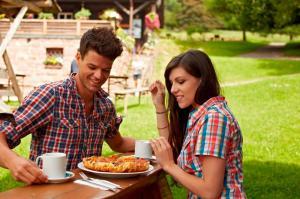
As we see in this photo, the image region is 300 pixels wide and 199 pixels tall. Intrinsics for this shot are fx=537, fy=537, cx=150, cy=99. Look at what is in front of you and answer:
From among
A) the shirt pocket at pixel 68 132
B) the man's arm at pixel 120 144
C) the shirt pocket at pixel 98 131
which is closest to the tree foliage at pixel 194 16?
the man's arm at pixel 120 144

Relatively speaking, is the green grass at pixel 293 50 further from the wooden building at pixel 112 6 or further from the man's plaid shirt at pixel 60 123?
the man's plaid shirt at pixel 60 123

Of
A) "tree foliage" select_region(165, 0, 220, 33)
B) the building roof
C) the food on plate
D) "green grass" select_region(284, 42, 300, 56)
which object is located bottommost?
the food on plate

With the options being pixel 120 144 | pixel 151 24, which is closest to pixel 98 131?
pixel 120 144

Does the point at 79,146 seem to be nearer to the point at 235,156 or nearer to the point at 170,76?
the point at 170,76

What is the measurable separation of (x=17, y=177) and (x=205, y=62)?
1.08 metres

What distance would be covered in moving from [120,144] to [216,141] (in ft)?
3.50

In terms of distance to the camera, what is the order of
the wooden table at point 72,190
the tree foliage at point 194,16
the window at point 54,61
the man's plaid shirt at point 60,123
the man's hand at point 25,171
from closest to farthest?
1. the wooden table at point 72,190
2. the man's hand at point 25,171
3. the man's plaid shirt at point 60,123
4. the window at point 54,61
5. the tree foliage at point 194,16

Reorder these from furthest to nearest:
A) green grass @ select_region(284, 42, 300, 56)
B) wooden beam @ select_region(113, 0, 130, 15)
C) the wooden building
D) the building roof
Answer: green grass @ select_region(284, 42, 300, 56) < the wooden building < wooden beam @ select_region(113, 0, 130, 15) < the building roof

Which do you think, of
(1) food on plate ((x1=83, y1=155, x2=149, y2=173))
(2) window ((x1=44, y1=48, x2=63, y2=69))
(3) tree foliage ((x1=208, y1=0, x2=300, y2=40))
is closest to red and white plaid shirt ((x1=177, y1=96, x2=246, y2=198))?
(1) food on plate ((x1=83, y1=155, x2=149, y2=173))

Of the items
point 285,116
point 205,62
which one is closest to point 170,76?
point 205,62

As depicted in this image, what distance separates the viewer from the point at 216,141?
254 centimetres

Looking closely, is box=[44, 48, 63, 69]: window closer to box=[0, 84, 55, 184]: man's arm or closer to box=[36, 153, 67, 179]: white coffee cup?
box=[0, 84, 55, 184]: man's arm

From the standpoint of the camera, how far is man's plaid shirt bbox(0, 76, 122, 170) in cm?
282

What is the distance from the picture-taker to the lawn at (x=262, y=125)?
21.3 ft
